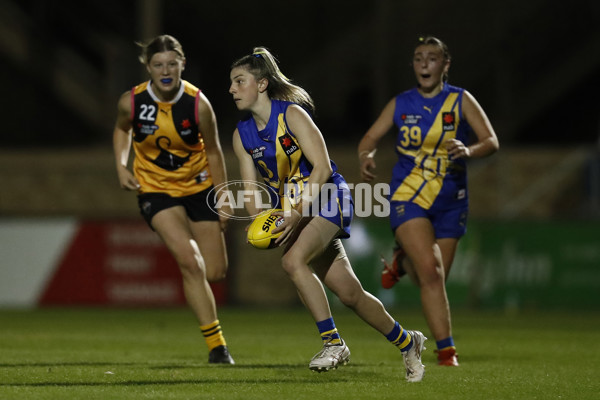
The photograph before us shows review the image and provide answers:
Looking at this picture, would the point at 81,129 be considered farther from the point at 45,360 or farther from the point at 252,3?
the point at 45,360

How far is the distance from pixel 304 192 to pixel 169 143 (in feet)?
6.63

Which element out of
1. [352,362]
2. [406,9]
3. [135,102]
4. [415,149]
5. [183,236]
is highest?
[406,9]

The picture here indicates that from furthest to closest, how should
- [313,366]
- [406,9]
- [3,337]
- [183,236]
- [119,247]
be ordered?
[406,9] → [119,247] → [3,337] → [183,236] → [313,366]

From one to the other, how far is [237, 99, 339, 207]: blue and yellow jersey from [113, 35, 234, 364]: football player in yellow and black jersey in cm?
135

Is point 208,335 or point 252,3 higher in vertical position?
point 252,3

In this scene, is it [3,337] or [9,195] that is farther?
[9,195]

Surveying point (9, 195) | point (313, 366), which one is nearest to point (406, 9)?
point (9, 195)

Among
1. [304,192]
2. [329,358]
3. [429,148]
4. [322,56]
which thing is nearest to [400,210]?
[429,148]

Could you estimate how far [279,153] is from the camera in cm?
690

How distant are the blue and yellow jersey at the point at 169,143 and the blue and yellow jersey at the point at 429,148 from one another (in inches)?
60.4

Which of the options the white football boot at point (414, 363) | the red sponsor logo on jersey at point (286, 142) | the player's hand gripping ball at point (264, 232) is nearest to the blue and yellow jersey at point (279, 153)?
the red sponsor logo on jersey at point (286, 142)

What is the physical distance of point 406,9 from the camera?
23906 mm

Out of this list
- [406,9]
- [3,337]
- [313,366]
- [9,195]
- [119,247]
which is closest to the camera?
[313,366]

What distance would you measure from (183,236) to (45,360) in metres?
1.51
